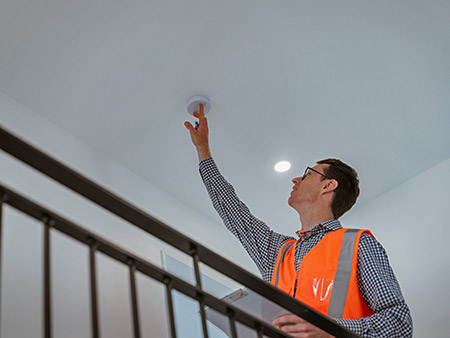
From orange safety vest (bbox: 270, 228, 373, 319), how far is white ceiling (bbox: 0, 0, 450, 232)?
3.11 feet

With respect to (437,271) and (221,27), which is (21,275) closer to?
(221,27)

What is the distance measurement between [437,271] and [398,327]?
157 cm

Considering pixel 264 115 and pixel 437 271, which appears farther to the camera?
pixel 437 271

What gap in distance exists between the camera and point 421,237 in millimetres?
3352

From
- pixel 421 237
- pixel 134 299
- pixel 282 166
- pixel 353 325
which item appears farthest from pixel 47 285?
pixel 421 237

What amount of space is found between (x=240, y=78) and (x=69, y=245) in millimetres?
1147

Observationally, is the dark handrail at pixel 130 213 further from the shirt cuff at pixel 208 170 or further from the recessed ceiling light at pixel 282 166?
the recessed ceiling light at pixel 282 166

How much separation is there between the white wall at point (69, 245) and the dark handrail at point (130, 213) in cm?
123

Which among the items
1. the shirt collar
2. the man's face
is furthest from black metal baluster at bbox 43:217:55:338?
the man's face

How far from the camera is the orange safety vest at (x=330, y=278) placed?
1.94 metres

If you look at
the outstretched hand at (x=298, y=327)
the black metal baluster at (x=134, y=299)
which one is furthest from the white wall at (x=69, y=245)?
the black metal baluster at (x=134, y=299)

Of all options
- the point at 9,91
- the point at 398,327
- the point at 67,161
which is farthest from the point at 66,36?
the point at 398,327

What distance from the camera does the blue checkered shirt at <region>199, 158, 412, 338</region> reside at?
69.5 inches

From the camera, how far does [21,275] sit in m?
2.24
